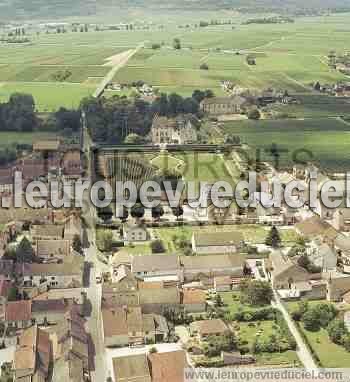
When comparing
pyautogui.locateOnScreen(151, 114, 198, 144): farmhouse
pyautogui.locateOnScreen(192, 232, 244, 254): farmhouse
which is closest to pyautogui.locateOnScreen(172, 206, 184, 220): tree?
pyautogui.locateOnScreen(192, 232, 244, 254): farmhouse

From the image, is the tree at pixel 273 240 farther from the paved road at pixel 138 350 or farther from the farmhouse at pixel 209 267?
the paved road at pixel 138 350

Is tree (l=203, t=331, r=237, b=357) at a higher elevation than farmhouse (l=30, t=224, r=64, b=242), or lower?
lower

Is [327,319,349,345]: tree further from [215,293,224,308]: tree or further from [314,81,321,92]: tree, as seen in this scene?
[314,81,321,92]: tree

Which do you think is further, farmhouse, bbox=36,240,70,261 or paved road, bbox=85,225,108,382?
farmhouse, bbox=36,240,70,261

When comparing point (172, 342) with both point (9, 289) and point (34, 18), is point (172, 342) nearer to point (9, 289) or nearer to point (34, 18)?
point (9, 289)

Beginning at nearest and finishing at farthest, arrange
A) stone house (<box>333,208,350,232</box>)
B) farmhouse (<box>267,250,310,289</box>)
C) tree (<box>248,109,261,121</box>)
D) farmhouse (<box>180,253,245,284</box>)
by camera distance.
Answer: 1. farmhouse (<box>267,250,310,289</box>)
2. farmhouse (<box>180,253,245,284</box>)
3. stone house (<box>333,208,350,232</box>)
4. tree (<box>248,109,261,121</box>)

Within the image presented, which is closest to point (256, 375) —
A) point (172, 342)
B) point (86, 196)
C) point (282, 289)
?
point (172, 342)
